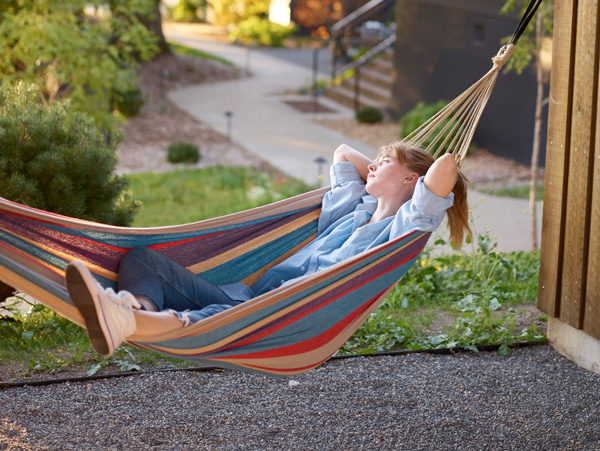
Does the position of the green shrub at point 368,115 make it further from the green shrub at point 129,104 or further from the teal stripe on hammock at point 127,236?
the teal stripe on hammock at point 127,236

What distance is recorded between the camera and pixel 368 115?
28.1 ft

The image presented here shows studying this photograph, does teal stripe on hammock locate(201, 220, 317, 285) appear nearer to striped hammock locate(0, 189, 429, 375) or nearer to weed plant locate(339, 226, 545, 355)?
striped hammock locate(0, 189, 429, 375)

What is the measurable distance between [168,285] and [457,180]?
0.96m

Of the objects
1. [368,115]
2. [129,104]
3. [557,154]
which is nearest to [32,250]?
[557,154]

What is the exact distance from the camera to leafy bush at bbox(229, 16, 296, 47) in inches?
604

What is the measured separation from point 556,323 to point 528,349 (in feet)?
0.49

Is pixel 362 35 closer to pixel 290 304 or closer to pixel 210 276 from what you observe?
pixel 210 276

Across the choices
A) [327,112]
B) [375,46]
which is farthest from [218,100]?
[375,46]

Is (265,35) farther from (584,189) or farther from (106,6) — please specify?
(584,189)

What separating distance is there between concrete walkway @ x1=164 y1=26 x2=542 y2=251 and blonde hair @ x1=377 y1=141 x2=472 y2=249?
1.83 meters

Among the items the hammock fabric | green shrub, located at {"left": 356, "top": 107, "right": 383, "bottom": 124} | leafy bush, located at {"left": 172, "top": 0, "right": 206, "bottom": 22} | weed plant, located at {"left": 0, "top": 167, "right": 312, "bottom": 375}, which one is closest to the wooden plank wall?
the hammock fabric

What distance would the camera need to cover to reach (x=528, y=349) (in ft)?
9.96

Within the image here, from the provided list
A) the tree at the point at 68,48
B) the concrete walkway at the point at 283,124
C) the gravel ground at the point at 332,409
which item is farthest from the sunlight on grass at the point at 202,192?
the gravel ground at the point at 332,409

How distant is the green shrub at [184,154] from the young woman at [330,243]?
4.40 m
